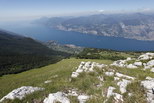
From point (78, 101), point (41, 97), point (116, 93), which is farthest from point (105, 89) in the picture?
point (41, 97)

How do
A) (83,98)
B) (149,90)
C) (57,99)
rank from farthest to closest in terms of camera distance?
(83,98) → (57,99) → (149,90)

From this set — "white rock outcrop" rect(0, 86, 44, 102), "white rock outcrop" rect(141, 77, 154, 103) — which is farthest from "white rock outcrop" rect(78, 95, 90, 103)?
"white rock outcrop" rect(0, 86, 44, 102)

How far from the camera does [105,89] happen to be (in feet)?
37.1

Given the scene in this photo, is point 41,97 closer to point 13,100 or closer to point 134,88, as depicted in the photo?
point 13,100

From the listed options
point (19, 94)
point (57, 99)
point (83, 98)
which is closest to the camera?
point (57, 99)

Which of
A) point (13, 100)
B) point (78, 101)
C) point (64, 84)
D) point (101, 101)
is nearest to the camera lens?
point (101, 101)

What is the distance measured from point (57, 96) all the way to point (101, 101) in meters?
3.00

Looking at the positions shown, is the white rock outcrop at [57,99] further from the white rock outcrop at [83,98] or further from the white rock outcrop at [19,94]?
the white rock outcrop at [19,94]

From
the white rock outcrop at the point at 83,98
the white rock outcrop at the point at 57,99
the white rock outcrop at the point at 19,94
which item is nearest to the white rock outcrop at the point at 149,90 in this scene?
the white rock outcrop at the point at 83,98

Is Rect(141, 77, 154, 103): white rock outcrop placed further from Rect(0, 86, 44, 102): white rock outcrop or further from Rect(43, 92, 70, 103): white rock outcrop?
Rect(0, 86, 44, 102): white rock outcrop

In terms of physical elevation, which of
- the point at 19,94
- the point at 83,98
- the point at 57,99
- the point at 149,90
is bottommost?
the point at 19,94

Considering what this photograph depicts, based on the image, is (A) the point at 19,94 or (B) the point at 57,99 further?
(A) the point at 19,94

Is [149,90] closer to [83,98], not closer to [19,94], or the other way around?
[83,98]

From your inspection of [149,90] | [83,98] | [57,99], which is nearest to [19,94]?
[57,99]
